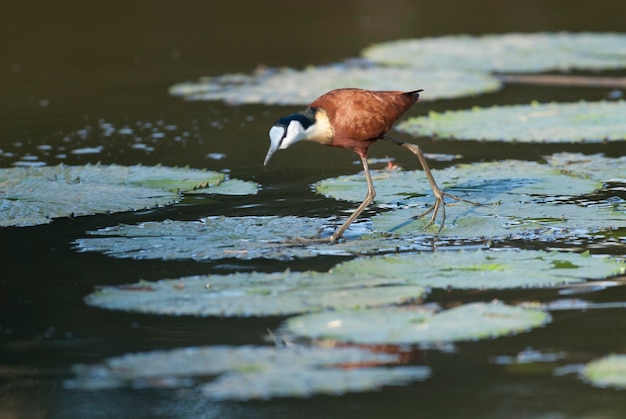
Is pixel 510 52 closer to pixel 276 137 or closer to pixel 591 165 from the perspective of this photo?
pixel 591 165

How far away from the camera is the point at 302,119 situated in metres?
6.05

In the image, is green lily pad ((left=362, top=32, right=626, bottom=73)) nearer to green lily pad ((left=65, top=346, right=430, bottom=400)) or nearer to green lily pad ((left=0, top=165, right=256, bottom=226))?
green lily pad ((left=0, top=165, right=256, bottom=226))

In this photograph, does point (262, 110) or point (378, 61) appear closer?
point (262, 110)

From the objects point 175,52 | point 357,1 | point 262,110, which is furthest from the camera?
point 357,1

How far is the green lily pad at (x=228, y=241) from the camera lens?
20.3 feet

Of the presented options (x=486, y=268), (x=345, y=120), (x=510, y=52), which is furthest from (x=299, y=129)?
(x=510, y=52)

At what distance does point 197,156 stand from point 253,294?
4.16 m

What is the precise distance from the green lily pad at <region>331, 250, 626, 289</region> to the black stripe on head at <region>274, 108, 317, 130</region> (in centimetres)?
81

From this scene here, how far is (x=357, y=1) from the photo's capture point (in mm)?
20656

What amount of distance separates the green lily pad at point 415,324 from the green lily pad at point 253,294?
5.7 inches

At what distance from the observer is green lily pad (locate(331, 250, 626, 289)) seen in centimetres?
545

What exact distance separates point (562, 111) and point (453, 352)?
20.5ft

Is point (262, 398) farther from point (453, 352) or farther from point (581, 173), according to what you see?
point (581, 173)

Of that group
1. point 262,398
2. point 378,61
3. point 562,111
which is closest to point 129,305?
point 262,398
